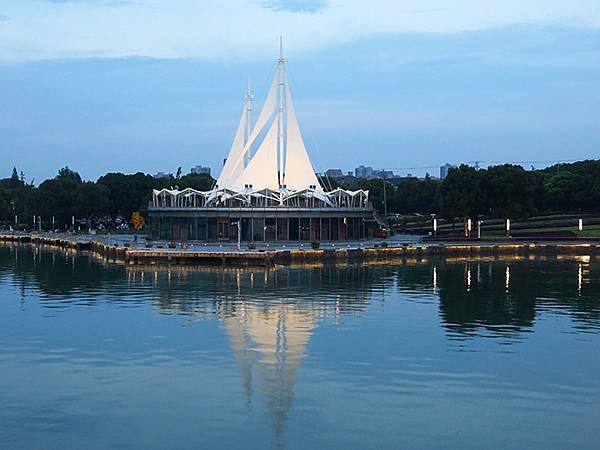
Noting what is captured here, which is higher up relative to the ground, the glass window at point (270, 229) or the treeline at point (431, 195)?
the treeline at point (431, 195)

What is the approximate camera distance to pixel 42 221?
136 m

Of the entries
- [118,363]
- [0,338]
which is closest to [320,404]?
[118,363]

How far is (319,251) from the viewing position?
7344 cm

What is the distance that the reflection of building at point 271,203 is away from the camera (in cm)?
8538

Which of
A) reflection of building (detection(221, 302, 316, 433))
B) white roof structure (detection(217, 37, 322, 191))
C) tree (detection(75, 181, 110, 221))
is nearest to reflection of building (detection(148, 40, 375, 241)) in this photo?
white roof structure (detection(217, 37, 322, 191))

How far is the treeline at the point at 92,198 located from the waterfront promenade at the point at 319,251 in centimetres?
3007

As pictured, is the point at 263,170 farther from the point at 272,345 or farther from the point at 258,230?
the point at 272,345

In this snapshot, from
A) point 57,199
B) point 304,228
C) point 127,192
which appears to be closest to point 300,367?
point 304,228

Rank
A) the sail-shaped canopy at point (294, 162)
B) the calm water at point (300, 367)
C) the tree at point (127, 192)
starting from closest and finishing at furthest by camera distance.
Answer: the calm water at point (300, 367)
the sail-shaped canopy at point (294, 162)
the tree at point (127, 192)

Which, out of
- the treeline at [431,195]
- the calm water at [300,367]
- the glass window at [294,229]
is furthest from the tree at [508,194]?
the calm water at [300,367]

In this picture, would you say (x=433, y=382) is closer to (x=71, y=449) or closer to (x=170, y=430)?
(x=170, y=430)

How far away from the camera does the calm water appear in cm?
2238

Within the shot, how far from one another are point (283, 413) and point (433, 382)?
18.0 feet

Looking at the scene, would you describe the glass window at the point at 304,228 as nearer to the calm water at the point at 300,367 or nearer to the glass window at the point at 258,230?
the glass window at the point at 258,230
